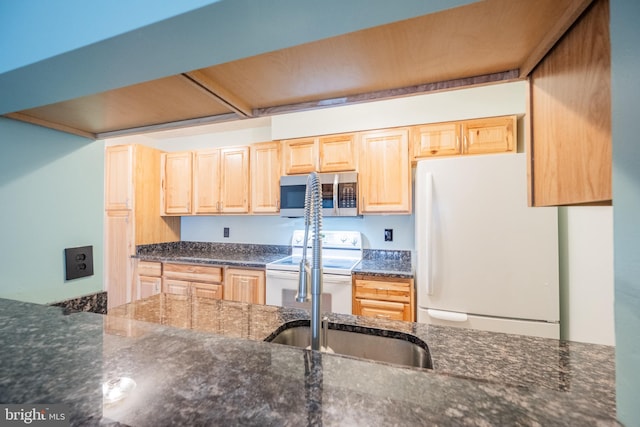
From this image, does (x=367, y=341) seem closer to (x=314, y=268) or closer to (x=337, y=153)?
(x=314, y=268)

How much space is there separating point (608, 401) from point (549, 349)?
10.3 inches

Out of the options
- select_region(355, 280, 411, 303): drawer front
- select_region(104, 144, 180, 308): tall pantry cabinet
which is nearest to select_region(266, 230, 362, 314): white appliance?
select_region(355, 280, 411, 303): drawer front

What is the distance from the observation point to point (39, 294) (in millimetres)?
964

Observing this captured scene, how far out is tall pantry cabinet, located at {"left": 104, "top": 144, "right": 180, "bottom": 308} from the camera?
2.90m

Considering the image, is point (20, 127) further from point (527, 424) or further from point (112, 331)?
point (527, 424)

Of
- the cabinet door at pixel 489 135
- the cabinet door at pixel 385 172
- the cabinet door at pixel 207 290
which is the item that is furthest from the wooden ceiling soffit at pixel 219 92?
the cabinet door at pixel 207 290

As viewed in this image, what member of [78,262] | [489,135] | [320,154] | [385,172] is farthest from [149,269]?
[489,135]

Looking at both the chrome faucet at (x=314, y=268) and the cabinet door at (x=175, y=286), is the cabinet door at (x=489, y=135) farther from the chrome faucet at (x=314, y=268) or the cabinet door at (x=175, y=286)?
the cabinet door at (x=175, y=286)

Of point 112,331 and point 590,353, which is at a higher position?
point 112,331

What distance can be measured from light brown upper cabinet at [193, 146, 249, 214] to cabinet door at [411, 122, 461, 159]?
1721 mm

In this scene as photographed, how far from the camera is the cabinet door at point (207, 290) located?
8.41ft

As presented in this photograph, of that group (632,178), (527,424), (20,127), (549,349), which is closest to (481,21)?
(632,178)

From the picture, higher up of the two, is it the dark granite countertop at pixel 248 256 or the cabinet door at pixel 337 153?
the cabinet door at pixel 337 153

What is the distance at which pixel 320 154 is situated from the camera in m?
2.51
